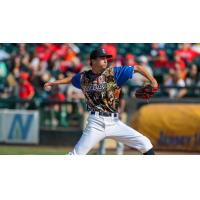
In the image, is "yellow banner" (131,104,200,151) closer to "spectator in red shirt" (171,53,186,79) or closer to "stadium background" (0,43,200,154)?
"stadium background" (0,43,200,154)

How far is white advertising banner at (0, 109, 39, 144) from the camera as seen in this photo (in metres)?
19.7

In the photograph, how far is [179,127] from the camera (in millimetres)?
18375

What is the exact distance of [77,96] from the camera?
63.4 feet

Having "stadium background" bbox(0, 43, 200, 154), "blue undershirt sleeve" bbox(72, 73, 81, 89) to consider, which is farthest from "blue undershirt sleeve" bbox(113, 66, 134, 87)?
"stadium background" bbox(0, 43, 200, 154)

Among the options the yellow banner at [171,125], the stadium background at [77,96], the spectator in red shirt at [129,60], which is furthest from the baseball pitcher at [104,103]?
the spectator in red shirt at [129,60]

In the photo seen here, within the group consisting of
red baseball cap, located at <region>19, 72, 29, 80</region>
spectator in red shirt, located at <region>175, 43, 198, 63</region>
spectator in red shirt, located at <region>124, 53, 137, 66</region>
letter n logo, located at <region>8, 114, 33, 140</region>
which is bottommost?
letter n logo, located at <region>8, 114, 33, 140</region>

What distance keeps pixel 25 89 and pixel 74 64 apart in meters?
1.43

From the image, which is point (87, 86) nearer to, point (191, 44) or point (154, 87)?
point (154, 87)

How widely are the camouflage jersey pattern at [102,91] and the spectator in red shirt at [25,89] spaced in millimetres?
8869

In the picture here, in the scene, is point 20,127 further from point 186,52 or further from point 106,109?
point 106,109

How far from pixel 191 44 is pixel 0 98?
515cm

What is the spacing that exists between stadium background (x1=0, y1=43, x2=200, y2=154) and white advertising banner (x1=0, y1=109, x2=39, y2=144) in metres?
0.02

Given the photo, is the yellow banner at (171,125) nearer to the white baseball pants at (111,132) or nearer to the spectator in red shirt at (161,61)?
the spectator in red shirt at (161,61)

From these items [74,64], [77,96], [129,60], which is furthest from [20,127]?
[129,60]
